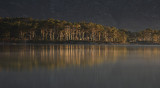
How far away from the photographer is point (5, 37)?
340 ft

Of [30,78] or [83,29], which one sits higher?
[83,29]

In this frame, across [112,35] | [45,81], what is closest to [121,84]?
[45,81]

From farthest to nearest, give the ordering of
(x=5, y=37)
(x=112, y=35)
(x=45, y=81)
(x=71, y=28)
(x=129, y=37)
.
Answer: (x=129, y=37) → (x=112, y=35) → (x=71, y=28) → (x=5, y=37) → (x=45, y=81)

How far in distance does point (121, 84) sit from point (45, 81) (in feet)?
13.9

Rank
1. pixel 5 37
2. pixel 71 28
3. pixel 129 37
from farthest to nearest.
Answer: pixel 129 37
pixel 71 28
pixel 5 37

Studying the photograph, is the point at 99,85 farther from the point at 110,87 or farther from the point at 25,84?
the point at 25,84

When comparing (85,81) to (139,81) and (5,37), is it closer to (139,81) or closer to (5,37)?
(139,81)

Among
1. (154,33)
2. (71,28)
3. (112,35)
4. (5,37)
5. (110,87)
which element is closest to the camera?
(110,87)

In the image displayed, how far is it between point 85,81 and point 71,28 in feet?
369

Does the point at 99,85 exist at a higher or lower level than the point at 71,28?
lower

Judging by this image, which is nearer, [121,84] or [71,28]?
[121,84]

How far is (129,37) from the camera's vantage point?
193 meters

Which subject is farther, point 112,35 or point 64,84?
point 112,35

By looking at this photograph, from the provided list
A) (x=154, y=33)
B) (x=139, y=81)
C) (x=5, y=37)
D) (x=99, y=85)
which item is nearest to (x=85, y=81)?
(x=99, y=85)
